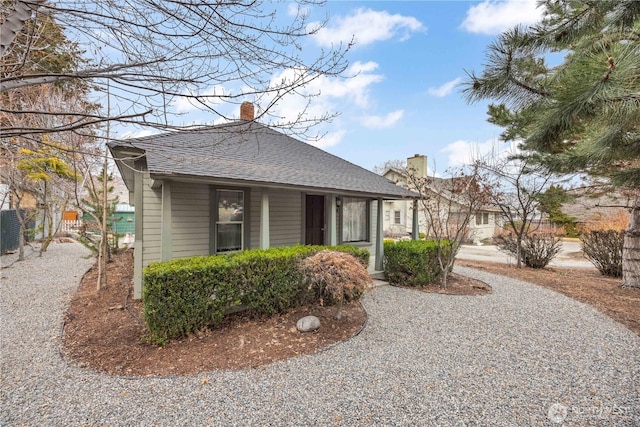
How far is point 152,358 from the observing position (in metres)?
3.92

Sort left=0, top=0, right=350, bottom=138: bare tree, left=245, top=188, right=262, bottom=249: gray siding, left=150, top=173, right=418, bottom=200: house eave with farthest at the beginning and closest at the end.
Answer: left=245, top=188, right=262, bottom=249: gray siding < left=150, top=173, right=418, bottom=200: house eave < left=0, top=0, right=350, bottom=138: bare tree

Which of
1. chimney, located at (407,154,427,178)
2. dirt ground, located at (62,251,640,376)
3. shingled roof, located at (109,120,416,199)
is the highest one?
chimney, located at (407,154,427,178)

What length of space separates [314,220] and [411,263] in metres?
3.39

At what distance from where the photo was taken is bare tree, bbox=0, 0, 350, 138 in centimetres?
272

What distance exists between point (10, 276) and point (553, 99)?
1345 centimetres

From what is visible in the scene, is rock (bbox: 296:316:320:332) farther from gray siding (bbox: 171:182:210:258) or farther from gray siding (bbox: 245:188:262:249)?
gray siding (bbox: 171:182:210:258)

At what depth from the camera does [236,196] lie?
295 inches

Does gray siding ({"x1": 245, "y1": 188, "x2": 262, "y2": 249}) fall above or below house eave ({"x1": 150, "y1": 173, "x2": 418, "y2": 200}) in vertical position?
below

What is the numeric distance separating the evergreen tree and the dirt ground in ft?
12.7

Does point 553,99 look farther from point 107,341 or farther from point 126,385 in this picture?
point 107,341

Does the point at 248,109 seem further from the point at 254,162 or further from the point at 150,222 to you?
the point at 150,222

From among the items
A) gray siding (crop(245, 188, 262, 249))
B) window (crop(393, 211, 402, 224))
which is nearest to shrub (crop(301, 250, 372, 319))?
gray siding (crop(245, 188, 262, 249))

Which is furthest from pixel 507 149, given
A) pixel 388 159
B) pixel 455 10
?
pixel 388 159

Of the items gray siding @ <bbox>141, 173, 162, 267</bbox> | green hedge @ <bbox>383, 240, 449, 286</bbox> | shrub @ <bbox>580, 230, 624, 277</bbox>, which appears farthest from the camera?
shrub @ <bbox>580, 230, 624, 277</bbox>
